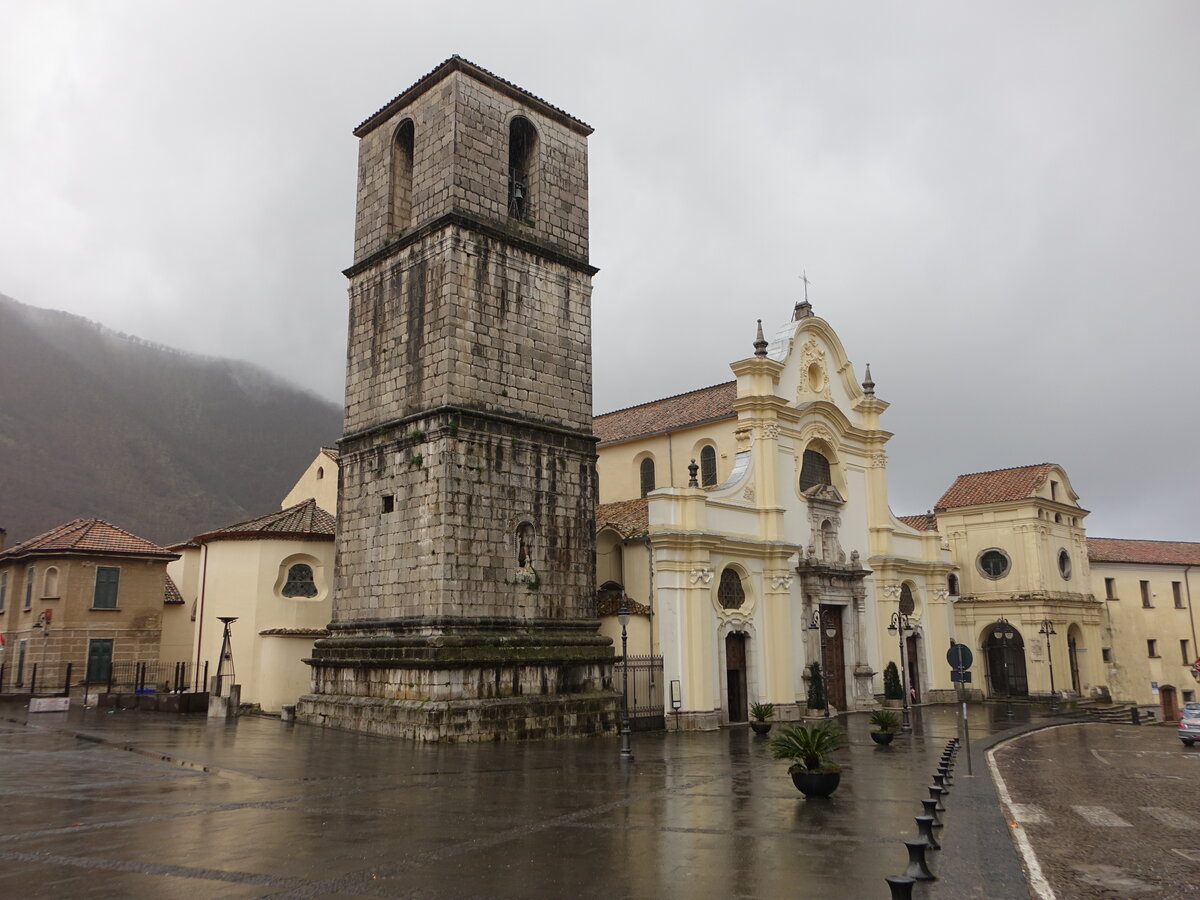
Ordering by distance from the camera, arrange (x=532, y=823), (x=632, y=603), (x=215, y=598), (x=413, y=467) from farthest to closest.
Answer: (x=215, y=598) → (x=632, y=603) → (x=413, y=467) → (x=532, y=823)

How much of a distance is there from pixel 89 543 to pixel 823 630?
30.0 m

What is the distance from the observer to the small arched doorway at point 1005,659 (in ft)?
145

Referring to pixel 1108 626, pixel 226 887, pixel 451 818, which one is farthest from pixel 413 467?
pixel 1108 626

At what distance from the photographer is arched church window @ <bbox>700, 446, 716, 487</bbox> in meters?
35.6

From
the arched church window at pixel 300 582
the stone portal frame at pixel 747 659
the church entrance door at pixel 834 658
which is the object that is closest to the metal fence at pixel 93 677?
the arched church window at pixel 300 582

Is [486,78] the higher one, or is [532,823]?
[486,78]

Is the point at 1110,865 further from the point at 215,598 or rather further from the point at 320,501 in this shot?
the point at 320,501

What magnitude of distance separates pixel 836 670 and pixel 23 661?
32.9 meters

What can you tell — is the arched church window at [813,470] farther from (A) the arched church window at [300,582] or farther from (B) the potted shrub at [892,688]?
(A) the arched church window at [300,582]

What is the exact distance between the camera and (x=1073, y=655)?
150ft

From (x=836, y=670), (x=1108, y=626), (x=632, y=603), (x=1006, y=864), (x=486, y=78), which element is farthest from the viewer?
(x=1108, y=626)

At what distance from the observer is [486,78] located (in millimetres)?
26766

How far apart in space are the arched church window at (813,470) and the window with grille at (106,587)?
28.4 metres

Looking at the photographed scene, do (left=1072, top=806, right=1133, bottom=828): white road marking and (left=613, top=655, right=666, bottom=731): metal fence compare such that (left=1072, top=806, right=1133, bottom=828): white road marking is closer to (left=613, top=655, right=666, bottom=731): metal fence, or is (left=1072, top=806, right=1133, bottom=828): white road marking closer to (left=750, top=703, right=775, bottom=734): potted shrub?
(left=750, top=703, right=775, bottom=734): potted shrub
